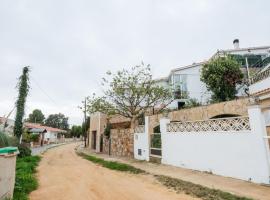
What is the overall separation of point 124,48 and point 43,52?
6.00 metres

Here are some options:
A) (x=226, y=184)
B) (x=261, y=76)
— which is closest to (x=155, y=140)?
(x=226, y=184)

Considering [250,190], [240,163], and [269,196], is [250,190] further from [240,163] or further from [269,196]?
[240,163]

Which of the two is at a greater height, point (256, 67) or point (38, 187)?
point (256, 67)

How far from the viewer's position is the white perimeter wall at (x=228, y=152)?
7.54 metres

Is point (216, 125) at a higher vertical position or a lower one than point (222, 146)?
higher

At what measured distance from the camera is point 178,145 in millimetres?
11344

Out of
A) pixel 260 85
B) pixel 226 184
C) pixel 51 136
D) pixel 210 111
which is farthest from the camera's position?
pixel 51 136

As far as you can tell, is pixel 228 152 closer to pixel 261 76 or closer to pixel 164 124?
pixel 164 124

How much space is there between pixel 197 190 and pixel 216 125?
3606 mm

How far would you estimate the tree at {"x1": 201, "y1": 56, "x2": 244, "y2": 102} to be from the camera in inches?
689

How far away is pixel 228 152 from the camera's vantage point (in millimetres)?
8617

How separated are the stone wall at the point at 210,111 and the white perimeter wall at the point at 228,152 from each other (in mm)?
4026

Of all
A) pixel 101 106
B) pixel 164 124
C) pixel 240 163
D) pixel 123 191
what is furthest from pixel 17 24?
pixel 240 163

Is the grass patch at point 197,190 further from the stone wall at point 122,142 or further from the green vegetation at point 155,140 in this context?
the stone wall at point 122,142
